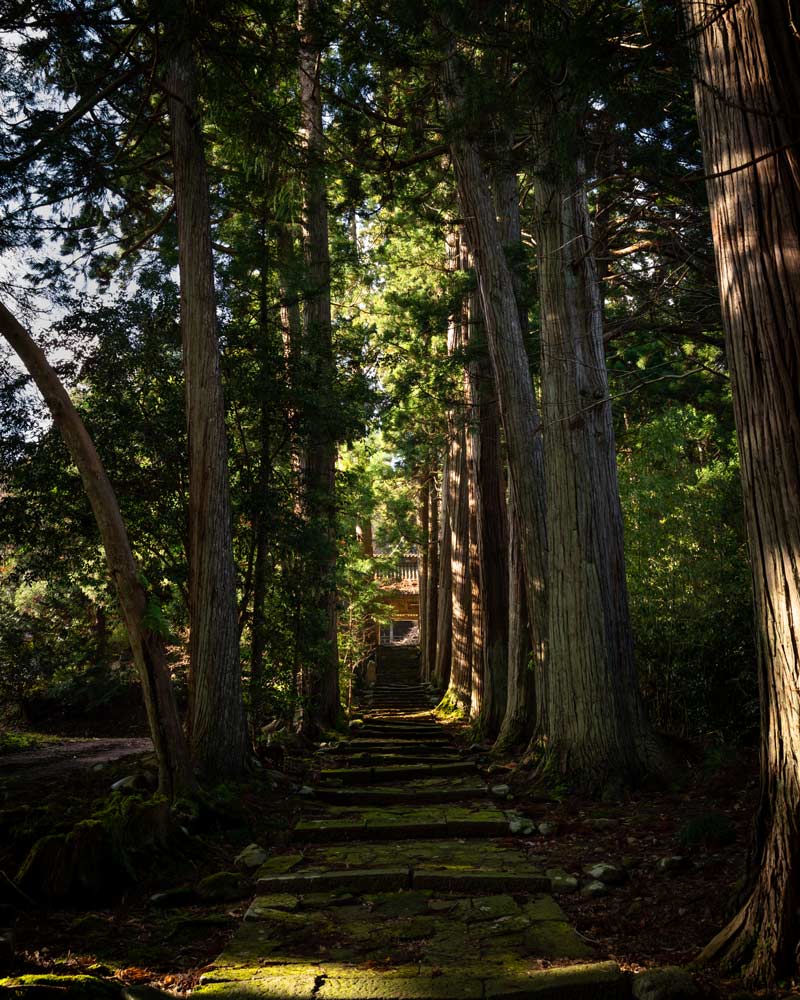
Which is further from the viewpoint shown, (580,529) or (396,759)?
(396,759)

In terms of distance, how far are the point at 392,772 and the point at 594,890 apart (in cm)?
506

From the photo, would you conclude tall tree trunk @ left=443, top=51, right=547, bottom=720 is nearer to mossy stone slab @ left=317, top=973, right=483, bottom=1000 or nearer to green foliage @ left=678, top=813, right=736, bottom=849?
green foliage @ left=678, top=813, right=736, bottom=849

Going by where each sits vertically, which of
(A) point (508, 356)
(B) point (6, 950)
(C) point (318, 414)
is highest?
(A) point (508, 356)

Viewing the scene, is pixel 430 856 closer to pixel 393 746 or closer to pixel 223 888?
pixel 223 888

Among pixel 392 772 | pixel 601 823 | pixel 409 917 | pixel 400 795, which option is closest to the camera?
pixel 409 917

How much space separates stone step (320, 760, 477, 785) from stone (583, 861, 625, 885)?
462cm

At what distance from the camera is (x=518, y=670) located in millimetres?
10219

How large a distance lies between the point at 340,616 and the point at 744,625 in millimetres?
13116

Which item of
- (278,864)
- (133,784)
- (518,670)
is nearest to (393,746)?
(518,670)

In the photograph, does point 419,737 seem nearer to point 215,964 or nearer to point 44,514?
point 44,514

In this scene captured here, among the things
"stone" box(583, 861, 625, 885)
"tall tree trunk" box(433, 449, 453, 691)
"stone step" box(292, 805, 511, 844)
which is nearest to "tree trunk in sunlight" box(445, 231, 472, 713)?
"tall tree trunk" box(433, 449, 453, 691)

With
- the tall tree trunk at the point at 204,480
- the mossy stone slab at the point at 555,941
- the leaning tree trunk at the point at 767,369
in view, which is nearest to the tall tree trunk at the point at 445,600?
the tall tree trunk at the point at 204,480

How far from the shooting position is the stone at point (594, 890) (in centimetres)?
455

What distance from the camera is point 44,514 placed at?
8633 millimetres
